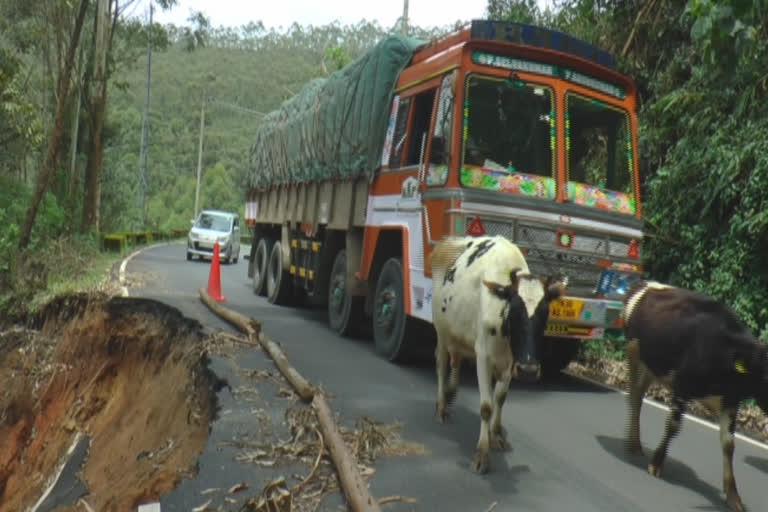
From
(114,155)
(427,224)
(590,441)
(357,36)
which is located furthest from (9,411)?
(357,36)

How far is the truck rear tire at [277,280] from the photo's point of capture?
14141mm

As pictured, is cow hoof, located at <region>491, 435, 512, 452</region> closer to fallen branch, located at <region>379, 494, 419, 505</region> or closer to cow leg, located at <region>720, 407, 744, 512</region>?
fallen branch, located at <region>379, 494, 419, 505</region>

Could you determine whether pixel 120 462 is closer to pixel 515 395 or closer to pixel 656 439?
pixel 515 395

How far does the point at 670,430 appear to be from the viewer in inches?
209

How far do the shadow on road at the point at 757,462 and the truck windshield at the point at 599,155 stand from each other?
289 centimetres

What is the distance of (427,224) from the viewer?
8.04 m

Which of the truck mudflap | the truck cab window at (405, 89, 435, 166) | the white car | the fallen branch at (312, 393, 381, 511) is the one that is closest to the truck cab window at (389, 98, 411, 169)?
the truck cab window at (405, 89, 435, 166)

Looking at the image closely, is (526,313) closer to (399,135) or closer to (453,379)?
(453,379)

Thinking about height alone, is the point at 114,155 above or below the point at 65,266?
above

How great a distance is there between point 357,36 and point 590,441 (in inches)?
3965

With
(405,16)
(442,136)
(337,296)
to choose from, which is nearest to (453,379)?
(442,136)

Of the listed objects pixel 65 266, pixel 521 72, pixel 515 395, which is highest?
pixel 521 72

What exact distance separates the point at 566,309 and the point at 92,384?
20.0 ft

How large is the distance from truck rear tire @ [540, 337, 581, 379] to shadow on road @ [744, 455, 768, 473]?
2.71 metres
